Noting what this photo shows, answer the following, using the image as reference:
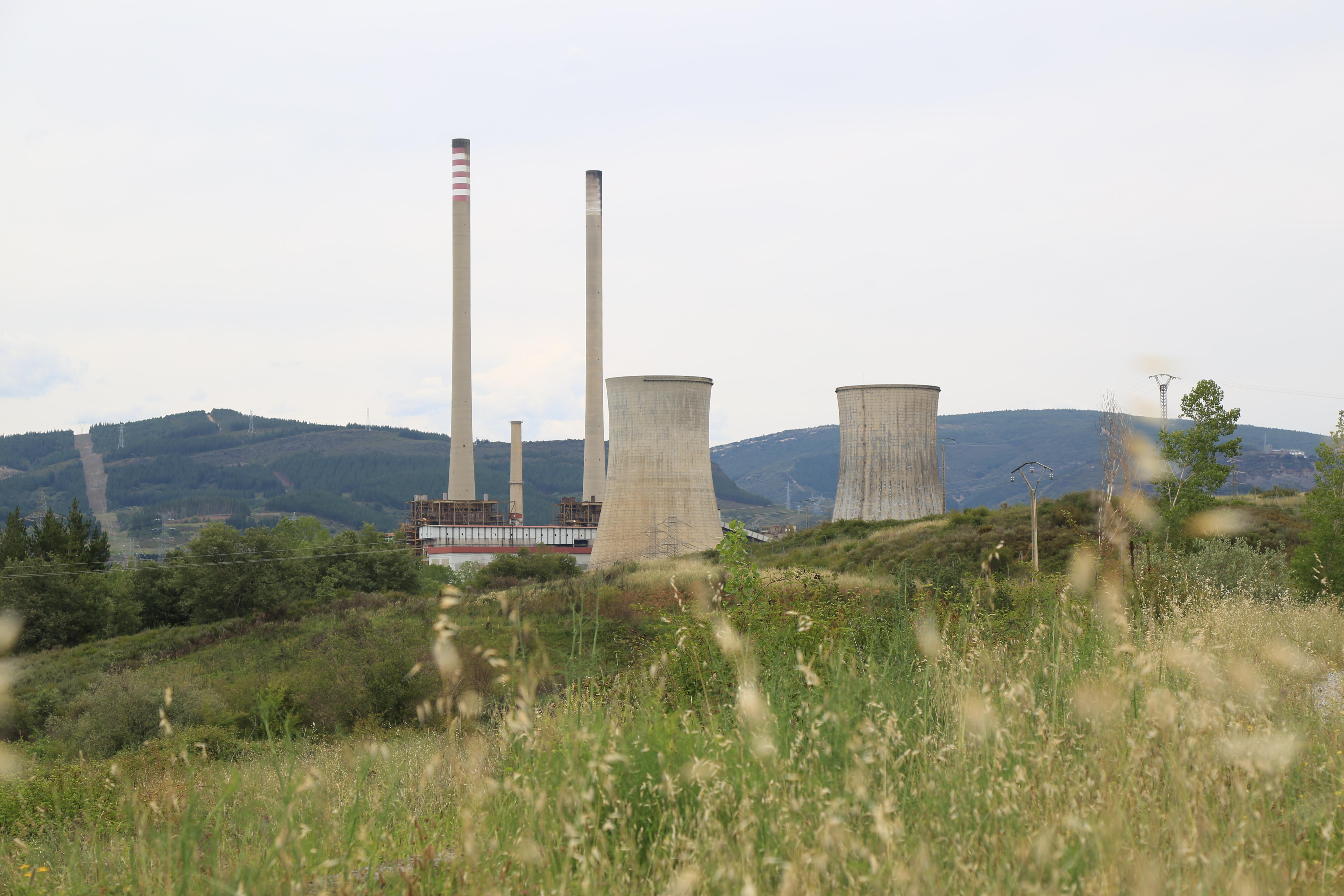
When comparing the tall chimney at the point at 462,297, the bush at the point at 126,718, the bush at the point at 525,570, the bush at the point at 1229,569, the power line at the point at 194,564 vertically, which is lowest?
the bush at the point at 525,570

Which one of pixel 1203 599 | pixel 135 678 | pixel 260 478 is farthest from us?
pixel 260 478

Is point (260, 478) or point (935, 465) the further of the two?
point (260, 478)

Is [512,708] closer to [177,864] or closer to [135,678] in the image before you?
[177,864]

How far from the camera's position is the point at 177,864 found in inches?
89.4

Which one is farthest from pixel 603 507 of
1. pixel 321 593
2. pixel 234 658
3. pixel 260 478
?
pixel 260 478

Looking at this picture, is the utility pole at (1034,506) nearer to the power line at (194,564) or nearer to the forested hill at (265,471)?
the power line at (194,564)

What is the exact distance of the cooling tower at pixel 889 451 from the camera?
2944 cm

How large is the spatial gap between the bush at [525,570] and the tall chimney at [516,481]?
13.2 meters

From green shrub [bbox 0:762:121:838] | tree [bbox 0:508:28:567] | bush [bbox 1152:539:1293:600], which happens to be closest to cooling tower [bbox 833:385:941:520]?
bush [bbox 1152:539:1293:600]

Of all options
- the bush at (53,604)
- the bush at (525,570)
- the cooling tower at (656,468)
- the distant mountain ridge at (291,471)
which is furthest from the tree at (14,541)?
the distant mountain ridge at (291,471)

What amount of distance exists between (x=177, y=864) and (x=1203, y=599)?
5.33 m

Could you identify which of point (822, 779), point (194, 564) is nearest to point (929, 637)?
point (822, 779)

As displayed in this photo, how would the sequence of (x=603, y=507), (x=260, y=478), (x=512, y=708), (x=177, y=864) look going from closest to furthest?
(x=177, y=864), (x=512, y=708), (x=603, y=507), (x=260, y=478)

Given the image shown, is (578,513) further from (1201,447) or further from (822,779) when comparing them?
(822,779)
